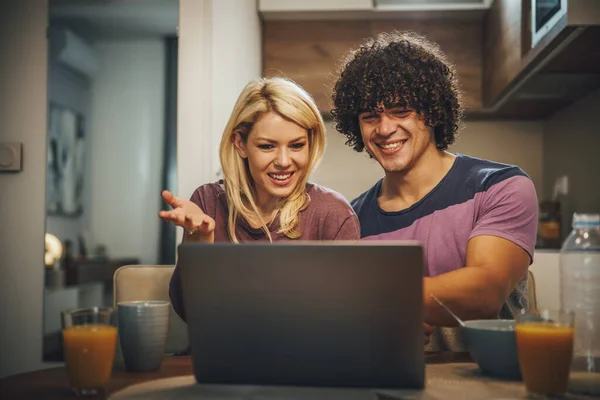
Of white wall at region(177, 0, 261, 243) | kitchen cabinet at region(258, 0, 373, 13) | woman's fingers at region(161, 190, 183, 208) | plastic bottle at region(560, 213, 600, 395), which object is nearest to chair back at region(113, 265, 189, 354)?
woman's fingers at region(161, 190, 183, 208)

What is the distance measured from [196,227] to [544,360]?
2.00ft

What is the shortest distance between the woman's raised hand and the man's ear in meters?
0.51

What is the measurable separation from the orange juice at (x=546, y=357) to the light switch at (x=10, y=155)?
191cm

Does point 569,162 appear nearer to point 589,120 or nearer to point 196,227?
point 589,120

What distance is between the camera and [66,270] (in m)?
3.91

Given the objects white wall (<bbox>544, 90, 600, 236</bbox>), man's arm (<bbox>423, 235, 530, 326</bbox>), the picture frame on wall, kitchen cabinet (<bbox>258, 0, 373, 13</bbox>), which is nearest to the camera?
man's arm (<bbox>423, 235, 530, 326</bbox>)

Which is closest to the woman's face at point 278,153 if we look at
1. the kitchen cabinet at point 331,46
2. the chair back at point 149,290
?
the chair back at point 149,290

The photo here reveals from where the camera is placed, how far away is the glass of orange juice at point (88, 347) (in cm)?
85

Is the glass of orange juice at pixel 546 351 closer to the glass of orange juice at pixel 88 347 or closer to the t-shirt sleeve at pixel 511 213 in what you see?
the glass of orange juice at pixel 88 347

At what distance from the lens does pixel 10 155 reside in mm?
2248

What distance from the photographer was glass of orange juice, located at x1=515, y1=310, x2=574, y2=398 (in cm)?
79

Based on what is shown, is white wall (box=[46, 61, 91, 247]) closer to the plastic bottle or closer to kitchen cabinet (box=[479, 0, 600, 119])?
kitchen cabinet (box=[479, 0, 600, 119])

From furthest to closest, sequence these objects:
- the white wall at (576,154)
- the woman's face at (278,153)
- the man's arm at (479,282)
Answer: the white wall at (576,154) < the woman's face at (278,153) < the man's arm at (479,282)

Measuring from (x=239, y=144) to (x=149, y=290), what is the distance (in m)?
0.43
